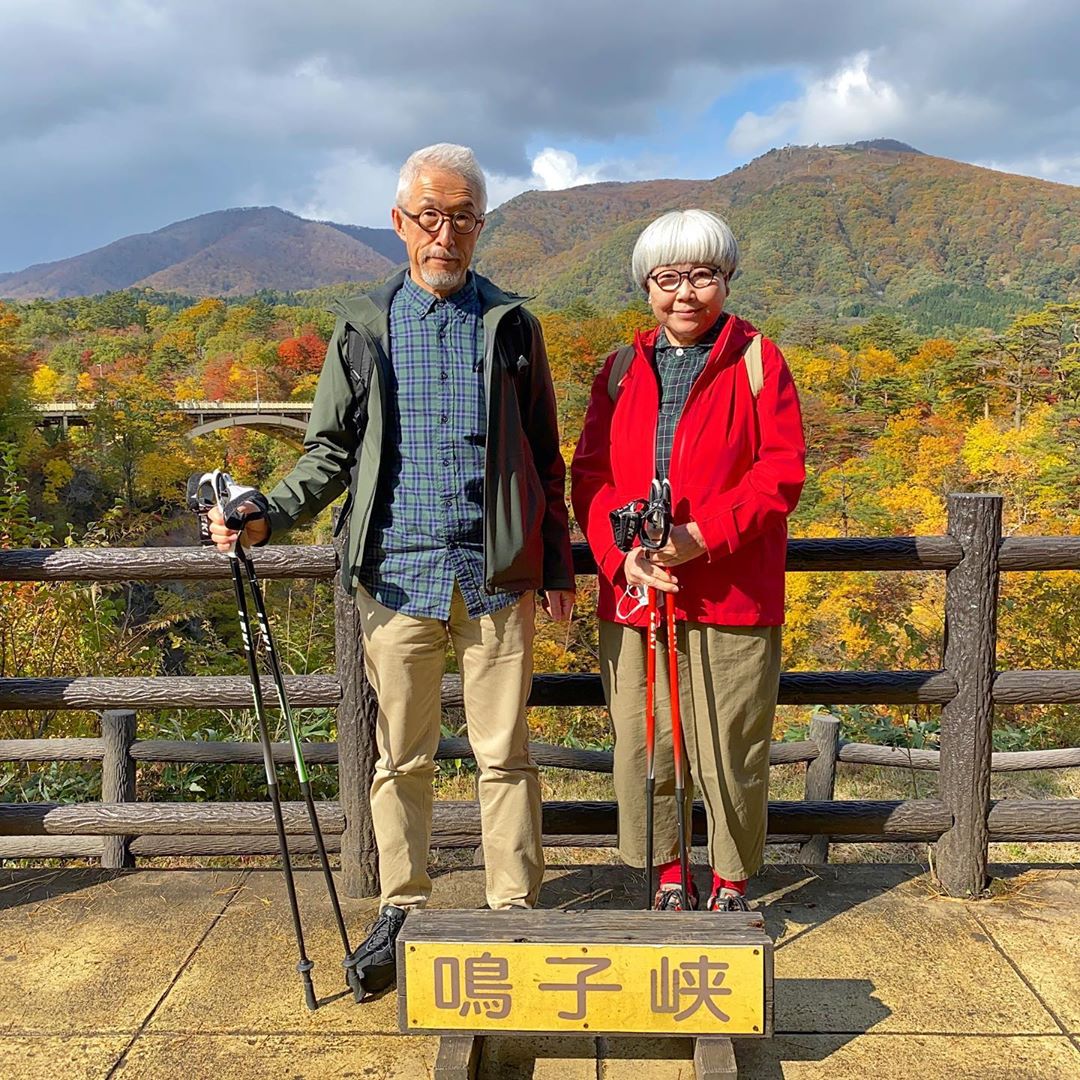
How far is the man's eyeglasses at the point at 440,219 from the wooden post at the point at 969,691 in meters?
1.69

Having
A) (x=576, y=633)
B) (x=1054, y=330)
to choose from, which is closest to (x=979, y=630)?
(x=576, y=633)

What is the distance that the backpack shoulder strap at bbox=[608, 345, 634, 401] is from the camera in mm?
2625

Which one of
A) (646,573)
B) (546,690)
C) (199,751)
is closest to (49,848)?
(199,751)

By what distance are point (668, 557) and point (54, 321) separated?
65.0m

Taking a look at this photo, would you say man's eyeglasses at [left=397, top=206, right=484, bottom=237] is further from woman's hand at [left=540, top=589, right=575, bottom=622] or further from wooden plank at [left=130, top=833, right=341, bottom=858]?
wooden plank at [left=130, top=833, right=341, bottom=858]

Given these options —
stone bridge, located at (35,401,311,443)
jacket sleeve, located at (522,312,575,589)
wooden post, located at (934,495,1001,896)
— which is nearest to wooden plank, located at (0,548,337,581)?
jacket sleeve, located at (522,312,575,589)

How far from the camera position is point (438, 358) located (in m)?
2.44

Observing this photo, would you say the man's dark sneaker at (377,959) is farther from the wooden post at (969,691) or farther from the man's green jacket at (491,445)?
the wooden post at (969,691)

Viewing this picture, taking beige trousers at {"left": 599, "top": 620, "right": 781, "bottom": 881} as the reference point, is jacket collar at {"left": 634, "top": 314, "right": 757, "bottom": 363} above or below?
above

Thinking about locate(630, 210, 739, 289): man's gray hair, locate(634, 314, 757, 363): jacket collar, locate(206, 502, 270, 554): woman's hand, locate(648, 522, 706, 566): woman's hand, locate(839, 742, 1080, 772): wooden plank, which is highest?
locate(630, 210, 739, 289): man's gray hair

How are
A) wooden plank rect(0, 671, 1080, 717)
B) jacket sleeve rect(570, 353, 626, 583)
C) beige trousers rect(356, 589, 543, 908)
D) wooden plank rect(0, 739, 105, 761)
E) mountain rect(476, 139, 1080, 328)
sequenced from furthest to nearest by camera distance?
mountain rect(476, 139, 1080, 328), wooden plank rect(0, 739, 105, 761), wooden plank rect(0, 671, 1080, 717), jacket sleeve rect(570, 353, 626, 583), beige trousers rect(356, 589, 543, 908)

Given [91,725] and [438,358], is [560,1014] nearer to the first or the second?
[438,358]

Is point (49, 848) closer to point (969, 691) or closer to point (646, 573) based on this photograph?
point (646, 573)

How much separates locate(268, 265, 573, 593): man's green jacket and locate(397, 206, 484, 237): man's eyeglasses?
18cm
